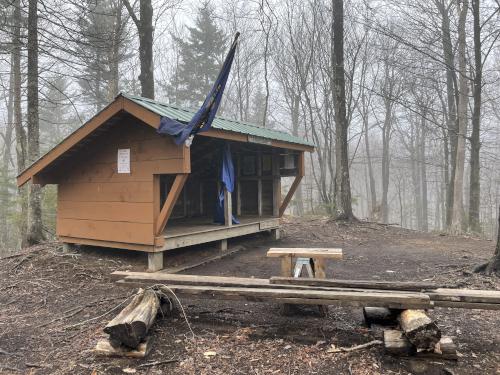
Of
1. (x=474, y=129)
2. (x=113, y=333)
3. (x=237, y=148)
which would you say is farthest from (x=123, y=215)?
(x=474, y=129)

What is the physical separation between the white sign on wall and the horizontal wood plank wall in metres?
0.07

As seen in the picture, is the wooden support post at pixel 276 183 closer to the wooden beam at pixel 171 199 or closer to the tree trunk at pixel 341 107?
the tree trunk at pixel 341 107

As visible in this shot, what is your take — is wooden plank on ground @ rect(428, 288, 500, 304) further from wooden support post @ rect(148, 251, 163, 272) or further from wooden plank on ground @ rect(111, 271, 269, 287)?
wooden support post @ rect(148, 251, 163, 272)

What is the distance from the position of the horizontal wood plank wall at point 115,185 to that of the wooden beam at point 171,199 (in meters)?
0.10

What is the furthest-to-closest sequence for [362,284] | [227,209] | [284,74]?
[284,74], [227,209], [362,284]

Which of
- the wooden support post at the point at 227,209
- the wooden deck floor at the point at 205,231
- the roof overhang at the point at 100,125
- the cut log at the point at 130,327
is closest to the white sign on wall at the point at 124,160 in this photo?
the roof overhang at the point at 100,125

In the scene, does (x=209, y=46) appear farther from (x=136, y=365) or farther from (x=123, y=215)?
(x=136, y=365)

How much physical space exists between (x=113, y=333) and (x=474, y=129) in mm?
12176

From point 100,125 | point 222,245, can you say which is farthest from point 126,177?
point 222,245

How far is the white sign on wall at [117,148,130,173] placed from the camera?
6.00m

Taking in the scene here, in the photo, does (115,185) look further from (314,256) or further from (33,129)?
(314,256)

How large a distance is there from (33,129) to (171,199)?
13.8 feet

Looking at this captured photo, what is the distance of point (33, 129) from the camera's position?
7738mm

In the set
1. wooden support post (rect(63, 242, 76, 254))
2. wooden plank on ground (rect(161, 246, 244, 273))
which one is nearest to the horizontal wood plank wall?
wooden support post (rect(63, 242, 76, 254))
